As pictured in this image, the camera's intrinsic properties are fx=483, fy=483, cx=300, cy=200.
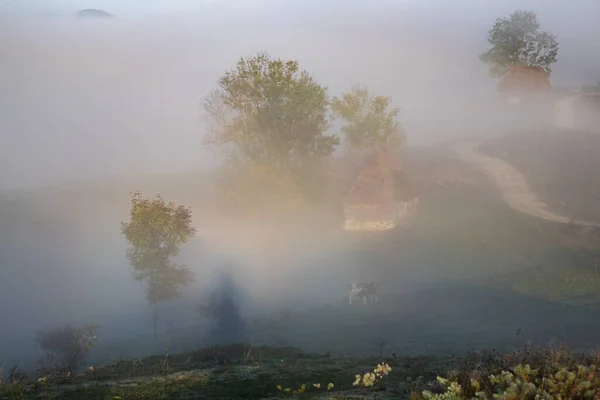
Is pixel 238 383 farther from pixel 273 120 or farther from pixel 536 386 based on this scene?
pixel 273 120

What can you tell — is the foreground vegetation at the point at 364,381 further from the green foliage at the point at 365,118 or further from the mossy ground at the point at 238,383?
the green foliage at the point at 365,118

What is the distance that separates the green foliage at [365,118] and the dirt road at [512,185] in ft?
46.6

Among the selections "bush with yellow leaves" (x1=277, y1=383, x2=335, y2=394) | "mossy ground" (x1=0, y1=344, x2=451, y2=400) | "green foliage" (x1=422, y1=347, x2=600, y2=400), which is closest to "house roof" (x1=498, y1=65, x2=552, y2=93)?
"mossy ground" (x1=0, y1=344, x2=451, y2=400)

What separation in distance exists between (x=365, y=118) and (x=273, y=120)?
46.3 feet

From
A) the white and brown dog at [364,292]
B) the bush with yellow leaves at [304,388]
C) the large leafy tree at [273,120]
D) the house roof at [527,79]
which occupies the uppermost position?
the house roof at [527,79]

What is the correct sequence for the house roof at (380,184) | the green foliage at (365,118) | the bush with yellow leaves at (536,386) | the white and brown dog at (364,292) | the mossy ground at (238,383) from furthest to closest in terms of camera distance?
the green foliage at (365,118)
the house roof at (380,184)
the white and brown dog at (364,292)
the mossy ground at (238,383)
the bush with yellow leaves at (536,386)

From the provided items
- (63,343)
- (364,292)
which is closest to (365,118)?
(364,292)

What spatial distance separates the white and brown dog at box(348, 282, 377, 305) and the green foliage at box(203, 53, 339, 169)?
26.0 metres

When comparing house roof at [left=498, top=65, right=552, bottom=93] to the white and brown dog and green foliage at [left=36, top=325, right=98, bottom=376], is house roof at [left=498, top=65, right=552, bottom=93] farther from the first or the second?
green foliage at [left=36, top=325, right=98, bottom=376]

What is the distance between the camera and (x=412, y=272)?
46156 millimetres

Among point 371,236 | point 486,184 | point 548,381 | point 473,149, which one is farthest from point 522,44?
point 548,381

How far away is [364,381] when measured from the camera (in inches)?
596

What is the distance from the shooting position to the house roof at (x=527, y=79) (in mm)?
81875

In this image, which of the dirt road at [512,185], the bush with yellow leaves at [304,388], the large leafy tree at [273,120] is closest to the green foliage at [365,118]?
the large leafy tree at [273,120]
